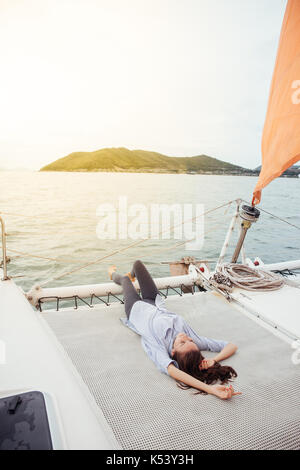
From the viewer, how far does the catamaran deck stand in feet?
4.31

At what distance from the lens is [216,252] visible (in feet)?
26.7

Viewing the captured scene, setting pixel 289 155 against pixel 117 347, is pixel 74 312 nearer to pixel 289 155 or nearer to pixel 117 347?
pixel 117 347

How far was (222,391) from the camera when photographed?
1.55 meters

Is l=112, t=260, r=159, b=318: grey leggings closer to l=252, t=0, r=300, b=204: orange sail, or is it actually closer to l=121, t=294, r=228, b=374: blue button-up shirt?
l=121, t=294, r=228, b=374: blue button-up shirt

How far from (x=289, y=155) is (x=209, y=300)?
1503 millimetres

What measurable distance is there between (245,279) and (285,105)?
5.51 feet

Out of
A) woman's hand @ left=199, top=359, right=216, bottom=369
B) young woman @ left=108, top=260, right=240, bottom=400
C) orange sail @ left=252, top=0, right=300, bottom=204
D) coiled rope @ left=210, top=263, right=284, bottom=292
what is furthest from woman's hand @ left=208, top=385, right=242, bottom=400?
orange sail @ left=252, top=0, right=300, bottom=204

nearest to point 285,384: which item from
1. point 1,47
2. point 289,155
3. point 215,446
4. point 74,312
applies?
point 215,446

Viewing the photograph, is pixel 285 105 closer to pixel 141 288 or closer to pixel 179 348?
pixel 141 288

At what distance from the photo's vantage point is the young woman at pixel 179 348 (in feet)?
5.45

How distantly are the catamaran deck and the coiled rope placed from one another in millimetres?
517

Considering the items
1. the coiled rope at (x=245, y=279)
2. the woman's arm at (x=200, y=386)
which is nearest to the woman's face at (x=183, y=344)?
the woman's arm at (x=200, y=386)

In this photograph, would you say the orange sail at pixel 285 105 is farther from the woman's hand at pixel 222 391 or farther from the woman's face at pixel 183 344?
the woman's hand at pixel 222 391

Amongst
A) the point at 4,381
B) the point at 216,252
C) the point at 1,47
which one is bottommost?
the point at 216,252
